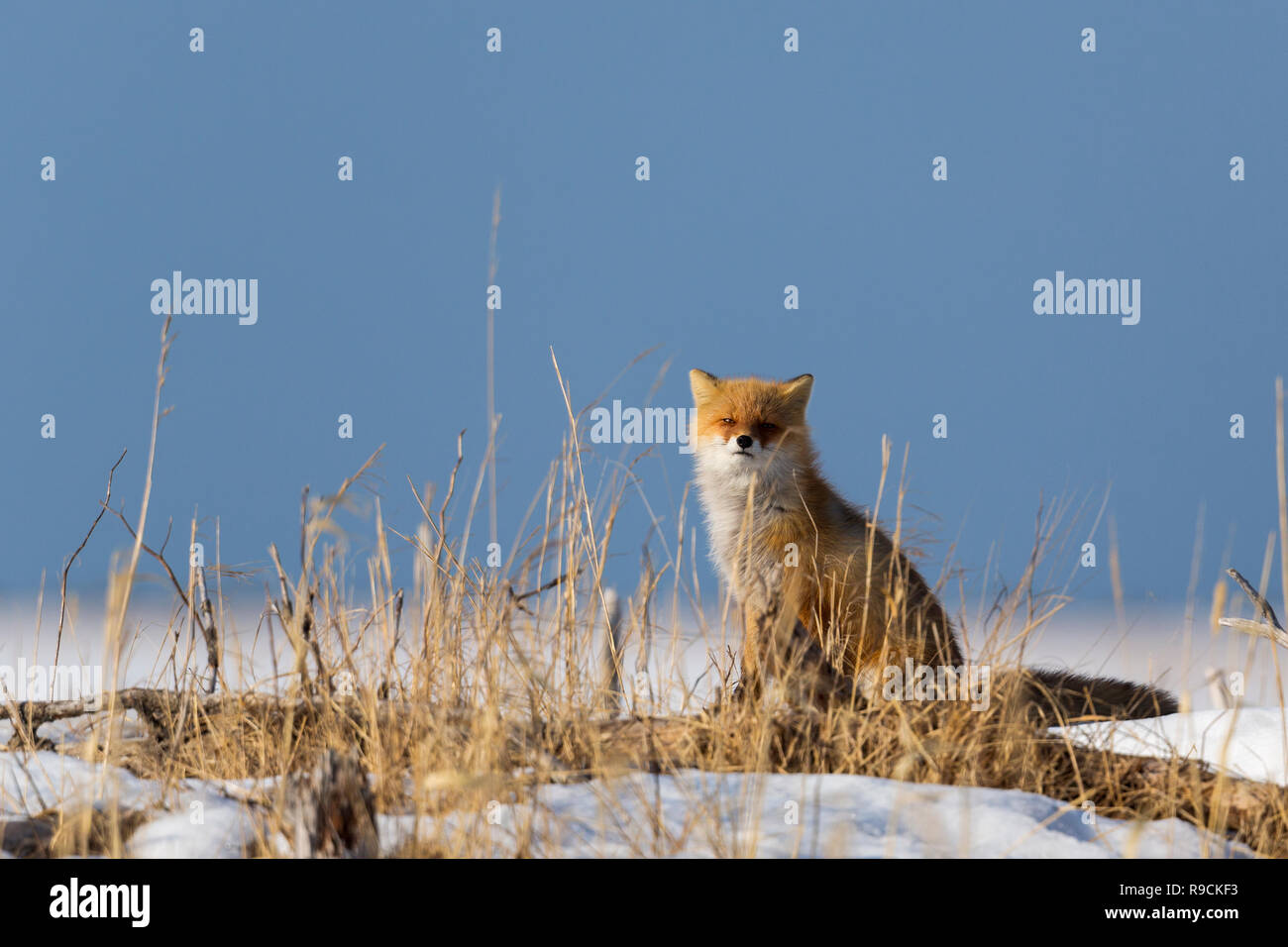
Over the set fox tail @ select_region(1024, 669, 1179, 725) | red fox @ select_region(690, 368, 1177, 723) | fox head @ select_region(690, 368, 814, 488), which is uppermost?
fox head @ select_region(690, 368, 814, 488)

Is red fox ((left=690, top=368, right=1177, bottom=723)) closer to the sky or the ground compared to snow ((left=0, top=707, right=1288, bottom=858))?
closer to the sky

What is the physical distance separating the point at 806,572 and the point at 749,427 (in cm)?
99

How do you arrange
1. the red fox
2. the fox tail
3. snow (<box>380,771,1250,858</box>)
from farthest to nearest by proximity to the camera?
1. the fox tail
2. the red fox
3. snow (<box>380,771,1250,858</box>)

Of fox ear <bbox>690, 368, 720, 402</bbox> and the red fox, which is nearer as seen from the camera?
the red fox

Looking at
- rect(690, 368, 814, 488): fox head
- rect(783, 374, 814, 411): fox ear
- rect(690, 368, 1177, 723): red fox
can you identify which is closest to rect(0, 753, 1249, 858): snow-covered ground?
rect(690, 368, 1177, 723): red fox

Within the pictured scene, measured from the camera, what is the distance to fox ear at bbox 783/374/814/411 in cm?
670

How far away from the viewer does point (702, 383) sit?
678 centimetres

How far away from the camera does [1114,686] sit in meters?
5.83

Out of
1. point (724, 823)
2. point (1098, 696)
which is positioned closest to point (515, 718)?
point (724, 823)

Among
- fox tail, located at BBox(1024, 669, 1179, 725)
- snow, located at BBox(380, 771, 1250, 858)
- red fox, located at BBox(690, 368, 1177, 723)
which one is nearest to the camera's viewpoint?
snow, located at BBox(380, 771, 1250, 858)

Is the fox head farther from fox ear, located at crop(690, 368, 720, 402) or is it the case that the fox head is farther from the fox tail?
the fox tail

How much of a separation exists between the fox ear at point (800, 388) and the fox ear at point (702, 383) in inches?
17.1
